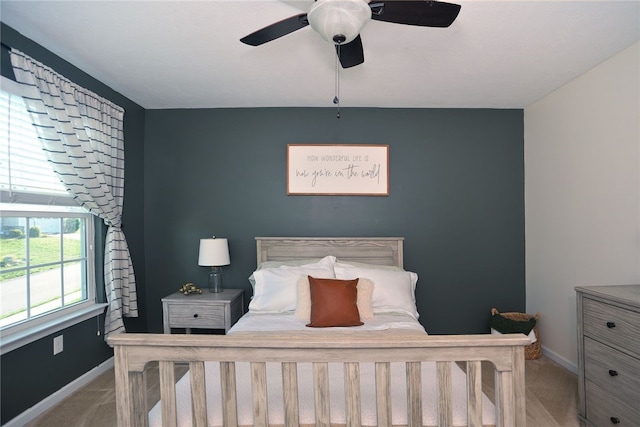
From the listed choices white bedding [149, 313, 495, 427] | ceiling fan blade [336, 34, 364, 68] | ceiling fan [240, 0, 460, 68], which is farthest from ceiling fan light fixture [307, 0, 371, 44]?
white bedding [149, 313, 495, 427]

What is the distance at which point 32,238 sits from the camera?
2.45 metres

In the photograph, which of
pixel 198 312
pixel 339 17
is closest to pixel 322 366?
pixel 339 17

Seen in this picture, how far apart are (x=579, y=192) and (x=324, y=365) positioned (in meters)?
2.70

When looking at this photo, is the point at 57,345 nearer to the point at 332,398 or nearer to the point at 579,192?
the point at 332,398

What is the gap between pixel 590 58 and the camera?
261 centimetres

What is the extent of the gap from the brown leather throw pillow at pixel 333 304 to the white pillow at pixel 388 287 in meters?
0.27

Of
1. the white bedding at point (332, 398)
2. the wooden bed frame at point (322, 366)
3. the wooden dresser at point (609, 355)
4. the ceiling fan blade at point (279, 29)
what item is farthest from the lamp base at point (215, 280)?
the wooden dresser at point (609, 355)

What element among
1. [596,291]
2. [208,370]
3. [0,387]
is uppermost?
[596,291]

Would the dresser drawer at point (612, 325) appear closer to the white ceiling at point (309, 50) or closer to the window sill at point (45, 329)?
the white ceiling at point (309, 50)

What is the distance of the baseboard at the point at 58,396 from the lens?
2.26 metres

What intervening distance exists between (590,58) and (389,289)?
2.19 metres

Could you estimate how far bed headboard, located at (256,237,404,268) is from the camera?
3.54 meters

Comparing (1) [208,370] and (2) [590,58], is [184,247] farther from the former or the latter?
(2) [590,58]

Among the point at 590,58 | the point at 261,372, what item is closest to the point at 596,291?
the point at 590,58
